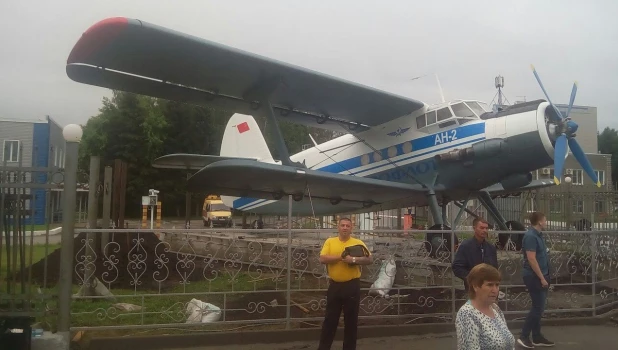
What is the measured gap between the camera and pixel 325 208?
14195 mm

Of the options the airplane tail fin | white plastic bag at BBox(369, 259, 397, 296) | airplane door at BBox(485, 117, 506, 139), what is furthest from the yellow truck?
white plastic bag at BBox(369, 259, 397, 296)

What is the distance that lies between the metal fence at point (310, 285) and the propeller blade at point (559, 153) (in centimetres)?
174

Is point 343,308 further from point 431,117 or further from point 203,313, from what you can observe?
point 431,117

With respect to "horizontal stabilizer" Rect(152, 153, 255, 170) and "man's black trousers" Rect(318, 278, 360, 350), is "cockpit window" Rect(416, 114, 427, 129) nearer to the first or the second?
"horizontal stabilizer" Rect(152, 153, 255, 170)

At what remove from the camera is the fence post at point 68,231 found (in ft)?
16.5

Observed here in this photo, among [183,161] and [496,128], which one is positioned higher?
[496,128]

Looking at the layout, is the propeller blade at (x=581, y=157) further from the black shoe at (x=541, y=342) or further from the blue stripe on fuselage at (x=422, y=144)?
the black shoe at (x=541, y=342)

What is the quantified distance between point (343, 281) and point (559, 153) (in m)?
7.25

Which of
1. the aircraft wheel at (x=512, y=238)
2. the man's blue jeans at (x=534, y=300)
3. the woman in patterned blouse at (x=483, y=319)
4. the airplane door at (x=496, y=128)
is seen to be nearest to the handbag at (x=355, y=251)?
the woman in patterned blouse at (x=483, y=319)

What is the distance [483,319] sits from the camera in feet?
9.27

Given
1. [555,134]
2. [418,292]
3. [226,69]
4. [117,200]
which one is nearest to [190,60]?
[226,69]

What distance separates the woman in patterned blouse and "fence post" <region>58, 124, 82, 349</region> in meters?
4.06

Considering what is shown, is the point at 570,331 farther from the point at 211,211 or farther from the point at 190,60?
the point at 211,211

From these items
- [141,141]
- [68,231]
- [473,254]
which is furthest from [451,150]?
[141,141]
